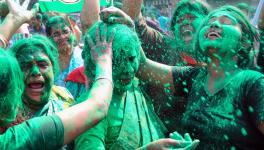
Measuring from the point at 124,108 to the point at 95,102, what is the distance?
0.43m

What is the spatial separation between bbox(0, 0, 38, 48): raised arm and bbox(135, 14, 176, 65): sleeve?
90 centimetres

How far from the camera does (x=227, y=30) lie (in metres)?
2.76

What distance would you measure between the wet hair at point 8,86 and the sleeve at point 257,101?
121 cm

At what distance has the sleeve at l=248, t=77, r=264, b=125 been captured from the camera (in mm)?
2523

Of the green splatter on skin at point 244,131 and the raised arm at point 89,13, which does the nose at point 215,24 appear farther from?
the raised arm at point 89,13

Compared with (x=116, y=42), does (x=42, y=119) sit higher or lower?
lower

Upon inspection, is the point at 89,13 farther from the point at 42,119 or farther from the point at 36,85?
the point at 42,119

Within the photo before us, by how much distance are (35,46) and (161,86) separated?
0.87 meters

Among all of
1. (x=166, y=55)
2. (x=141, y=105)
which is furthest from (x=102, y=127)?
(x=166, y=55)

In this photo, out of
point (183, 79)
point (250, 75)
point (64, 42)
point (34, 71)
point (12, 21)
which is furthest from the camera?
point (64, 42)

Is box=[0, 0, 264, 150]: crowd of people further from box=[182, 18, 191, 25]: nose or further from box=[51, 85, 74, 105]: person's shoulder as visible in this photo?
box=[182, 18, 191, 25]: nose

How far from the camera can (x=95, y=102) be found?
221 centimetres

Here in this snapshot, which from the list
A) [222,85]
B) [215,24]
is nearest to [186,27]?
[215,24]

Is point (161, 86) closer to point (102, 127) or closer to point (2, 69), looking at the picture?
point (102, 127)
